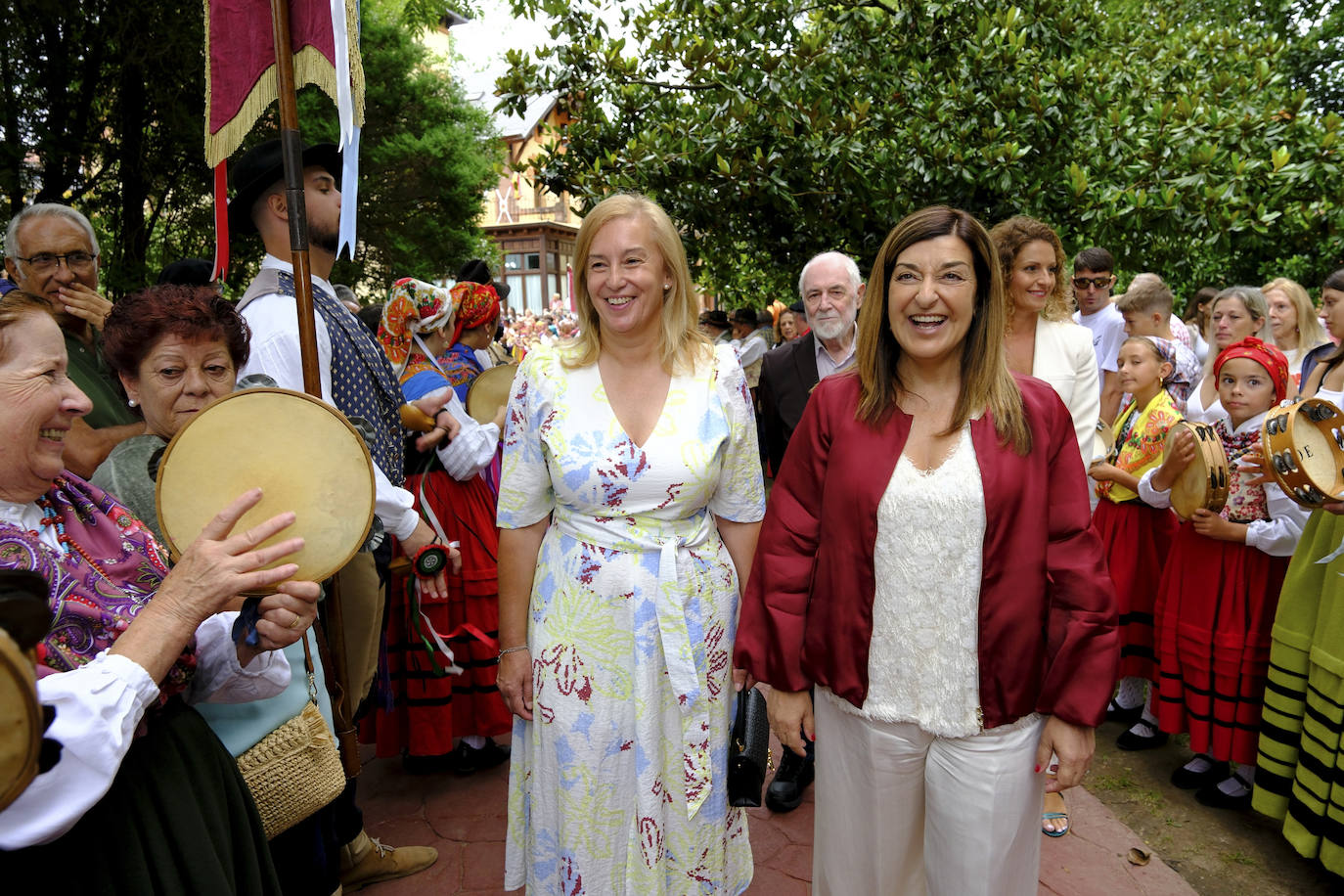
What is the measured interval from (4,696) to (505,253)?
34.3 m

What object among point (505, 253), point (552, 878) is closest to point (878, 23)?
point (552, 878)

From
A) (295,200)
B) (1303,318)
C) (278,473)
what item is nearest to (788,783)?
(278,473)

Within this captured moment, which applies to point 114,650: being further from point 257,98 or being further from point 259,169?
point 259,169

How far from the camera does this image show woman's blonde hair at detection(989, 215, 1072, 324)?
10.3 feet

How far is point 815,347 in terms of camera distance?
12.3ft

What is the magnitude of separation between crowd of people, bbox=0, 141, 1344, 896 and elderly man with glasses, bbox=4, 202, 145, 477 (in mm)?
30

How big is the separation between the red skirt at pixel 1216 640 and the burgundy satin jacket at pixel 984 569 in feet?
7.20

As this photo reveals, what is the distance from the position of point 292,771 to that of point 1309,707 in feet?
11.2

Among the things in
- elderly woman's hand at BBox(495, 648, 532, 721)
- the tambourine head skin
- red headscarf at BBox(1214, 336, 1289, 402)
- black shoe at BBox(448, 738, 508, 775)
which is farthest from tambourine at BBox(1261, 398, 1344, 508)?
black shoe at BBox(448, 738, 508, 775)

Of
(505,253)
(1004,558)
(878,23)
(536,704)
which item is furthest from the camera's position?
(505,253)

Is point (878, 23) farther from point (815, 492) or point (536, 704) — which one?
point (536, 704)

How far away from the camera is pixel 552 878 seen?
2225mm

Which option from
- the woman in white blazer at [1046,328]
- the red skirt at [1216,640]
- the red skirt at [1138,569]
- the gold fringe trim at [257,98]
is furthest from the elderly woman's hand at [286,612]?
the red skirt at [1138,569]

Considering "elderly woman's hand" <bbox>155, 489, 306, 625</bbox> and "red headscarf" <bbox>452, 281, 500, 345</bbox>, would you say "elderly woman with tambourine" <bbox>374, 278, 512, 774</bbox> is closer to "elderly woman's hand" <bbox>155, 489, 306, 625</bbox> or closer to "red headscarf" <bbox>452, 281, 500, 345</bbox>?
"red headscarf" <bbox>452, 281, 500, 345</bbox>
